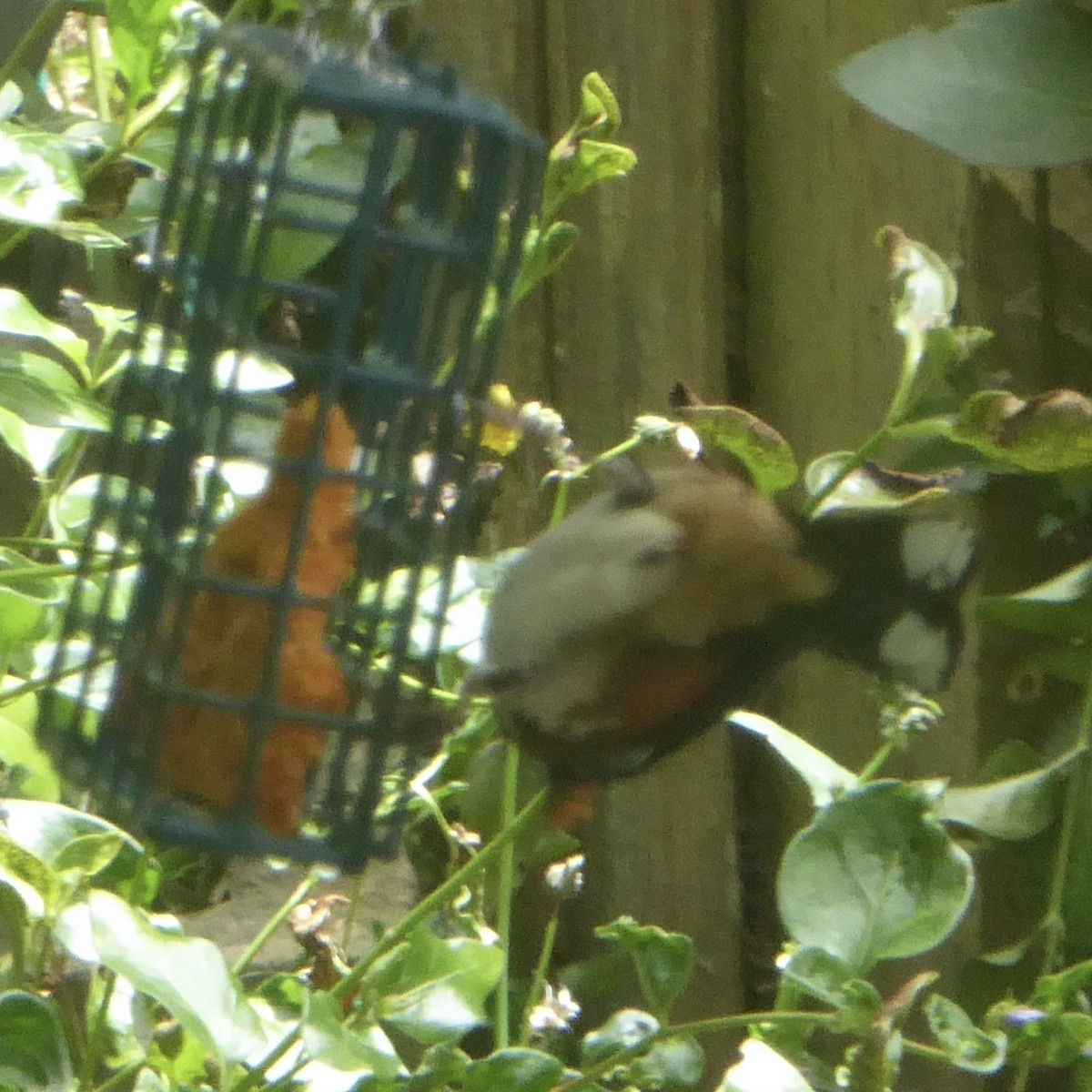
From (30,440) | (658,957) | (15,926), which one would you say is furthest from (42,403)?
(658,957)

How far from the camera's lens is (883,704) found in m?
1.07

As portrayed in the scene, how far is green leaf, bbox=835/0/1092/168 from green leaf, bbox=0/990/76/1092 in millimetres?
759

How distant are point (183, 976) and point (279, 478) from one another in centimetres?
30

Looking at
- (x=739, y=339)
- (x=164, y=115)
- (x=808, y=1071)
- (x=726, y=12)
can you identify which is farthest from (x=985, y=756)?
(x=164, y=115)

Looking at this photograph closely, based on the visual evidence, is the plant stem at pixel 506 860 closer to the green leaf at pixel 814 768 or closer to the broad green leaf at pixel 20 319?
the green leaf at pixel 814 768

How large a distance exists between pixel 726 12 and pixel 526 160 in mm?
631

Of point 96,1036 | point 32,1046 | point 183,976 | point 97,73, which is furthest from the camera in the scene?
point 97,73

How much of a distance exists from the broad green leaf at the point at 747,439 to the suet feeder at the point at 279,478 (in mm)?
134

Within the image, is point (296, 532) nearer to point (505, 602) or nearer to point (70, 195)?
point (505, 602)

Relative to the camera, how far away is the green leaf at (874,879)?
102 centimetres

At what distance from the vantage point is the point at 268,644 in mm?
966

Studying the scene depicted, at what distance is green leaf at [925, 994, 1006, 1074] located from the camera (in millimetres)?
1037

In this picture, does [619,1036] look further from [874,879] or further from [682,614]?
[682,614]

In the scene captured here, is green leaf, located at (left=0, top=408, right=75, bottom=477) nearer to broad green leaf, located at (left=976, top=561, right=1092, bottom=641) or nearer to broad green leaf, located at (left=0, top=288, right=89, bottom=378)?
broad green leaf, located at (left=0, top=288, right=89, bottom=378)
